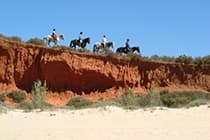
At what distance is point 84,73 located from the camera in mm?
50031

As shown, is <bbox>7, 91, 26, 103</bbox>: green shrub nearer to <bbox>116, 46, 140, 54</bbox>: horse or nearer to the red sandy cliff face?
the red sandy cliff face

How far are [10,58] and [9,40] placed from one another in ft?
6.70

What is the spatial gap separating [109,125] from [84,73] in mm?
34817

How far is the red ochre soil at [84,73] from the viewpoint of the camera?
47.9 m

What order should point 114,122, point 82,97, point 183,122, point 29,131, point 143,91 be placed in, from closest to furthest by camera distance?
point 29,131 → point 183,122 → point 114,122 → point 82,97 → point 143,91

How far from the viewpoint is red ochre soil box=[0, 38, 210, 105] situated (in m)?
47.9

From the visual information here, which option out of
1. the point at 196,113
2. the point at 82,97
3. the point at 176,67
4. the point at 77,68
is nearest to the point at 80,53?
the point at 77,68

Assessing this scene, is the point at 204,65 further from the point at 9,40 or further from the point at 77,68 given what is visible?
the point at 9,40

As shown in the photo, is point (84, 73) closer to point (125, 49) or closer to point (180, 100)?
point (125, 49)

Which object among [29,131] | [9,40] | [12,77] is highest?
[9,40]

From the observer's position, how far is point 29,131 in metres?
14.3

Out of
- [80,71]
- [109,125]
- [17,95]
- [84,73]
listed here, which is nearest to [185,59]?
[84,73]

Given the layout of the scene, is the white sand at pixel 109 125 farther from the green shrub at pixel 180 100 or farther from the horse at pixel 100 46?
the horse at pixel 100 46

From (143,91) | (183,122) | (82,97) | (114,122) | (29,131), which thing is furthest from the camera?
(143,91)
